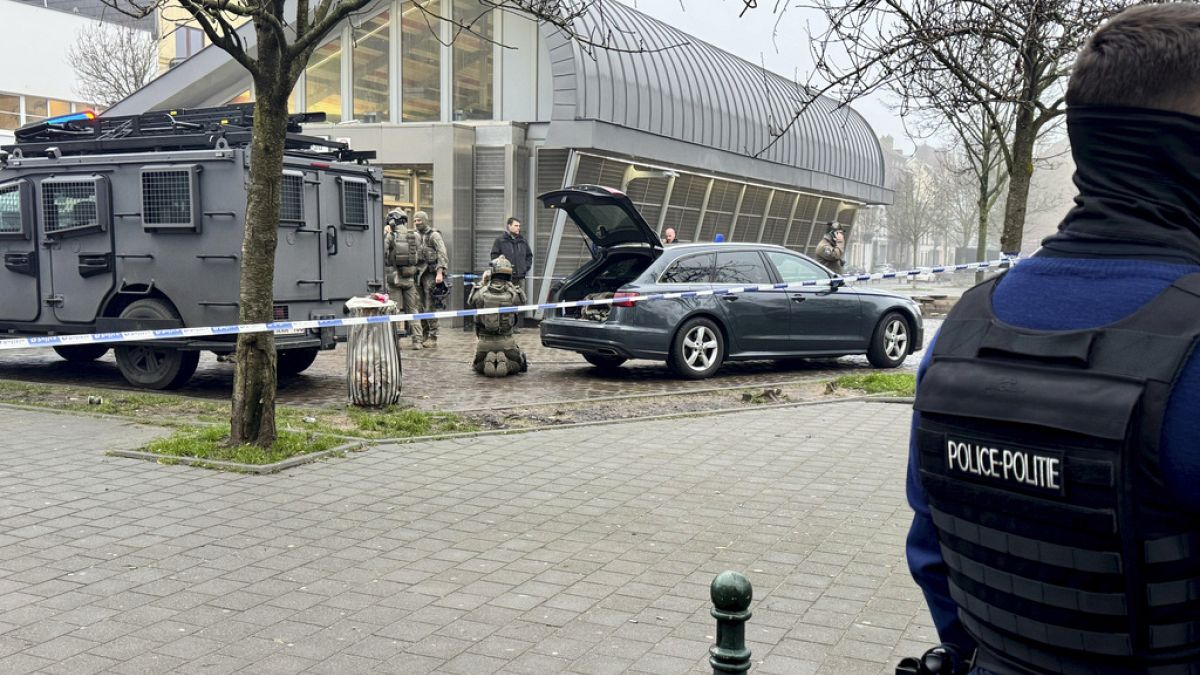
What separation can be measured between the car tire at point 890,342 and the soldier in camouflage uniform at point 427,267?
6516 mm

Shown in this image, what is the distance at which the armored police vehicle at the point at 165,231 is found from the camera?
1127 centimetres

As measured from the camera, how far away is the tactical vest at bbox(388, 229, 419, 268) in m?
16.1

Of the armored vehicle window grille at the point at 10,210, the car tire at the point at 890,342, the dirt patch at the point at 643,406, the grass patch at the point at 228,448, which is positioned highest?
the armored vehicle window grille at the point at 10,210

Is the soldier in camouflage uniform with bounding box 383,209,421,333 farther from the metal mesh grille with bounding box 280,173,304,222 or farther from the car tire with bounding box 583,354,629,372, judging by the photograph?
the metal mesh grille with bounding box 280,173,304,222

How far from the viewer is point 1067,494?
181 centimetres

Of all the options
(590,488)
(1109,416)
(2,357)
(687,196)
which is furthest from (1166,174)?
(687,196)

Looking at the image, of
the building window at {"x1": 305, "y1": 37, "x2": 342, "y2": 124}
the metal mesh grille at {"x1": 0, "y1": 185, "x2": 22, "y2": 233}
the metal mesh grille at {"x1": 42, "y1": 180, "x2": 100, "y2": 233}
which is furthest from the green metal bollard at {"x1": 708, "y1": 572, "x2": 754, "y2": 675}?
the building window at {"x1": 305, "y1": 37, "x2": 342, "y2": 124}

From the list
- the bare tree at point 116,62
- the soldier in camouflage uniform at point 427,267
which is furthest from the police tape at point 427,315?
the bare tree at point 116,62

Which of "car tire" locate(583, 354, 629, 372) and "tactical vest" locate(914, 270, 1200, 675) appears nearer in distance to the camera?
"tactical vest" locate(914, 270, 1200, 675)

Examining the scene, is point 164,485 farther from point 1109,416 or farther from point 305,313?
point 1109,416

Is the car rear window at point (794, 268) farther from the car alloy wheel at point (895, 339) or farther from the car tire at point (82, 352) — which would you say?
the car tire at point (82, 352)

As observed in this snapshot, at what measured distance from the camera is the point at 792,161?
27.5 metres

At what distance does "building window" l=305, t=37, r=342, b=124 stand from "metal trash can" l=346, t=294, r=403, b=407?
12.6 meters

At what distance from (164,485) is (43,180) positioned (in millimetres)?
6455
